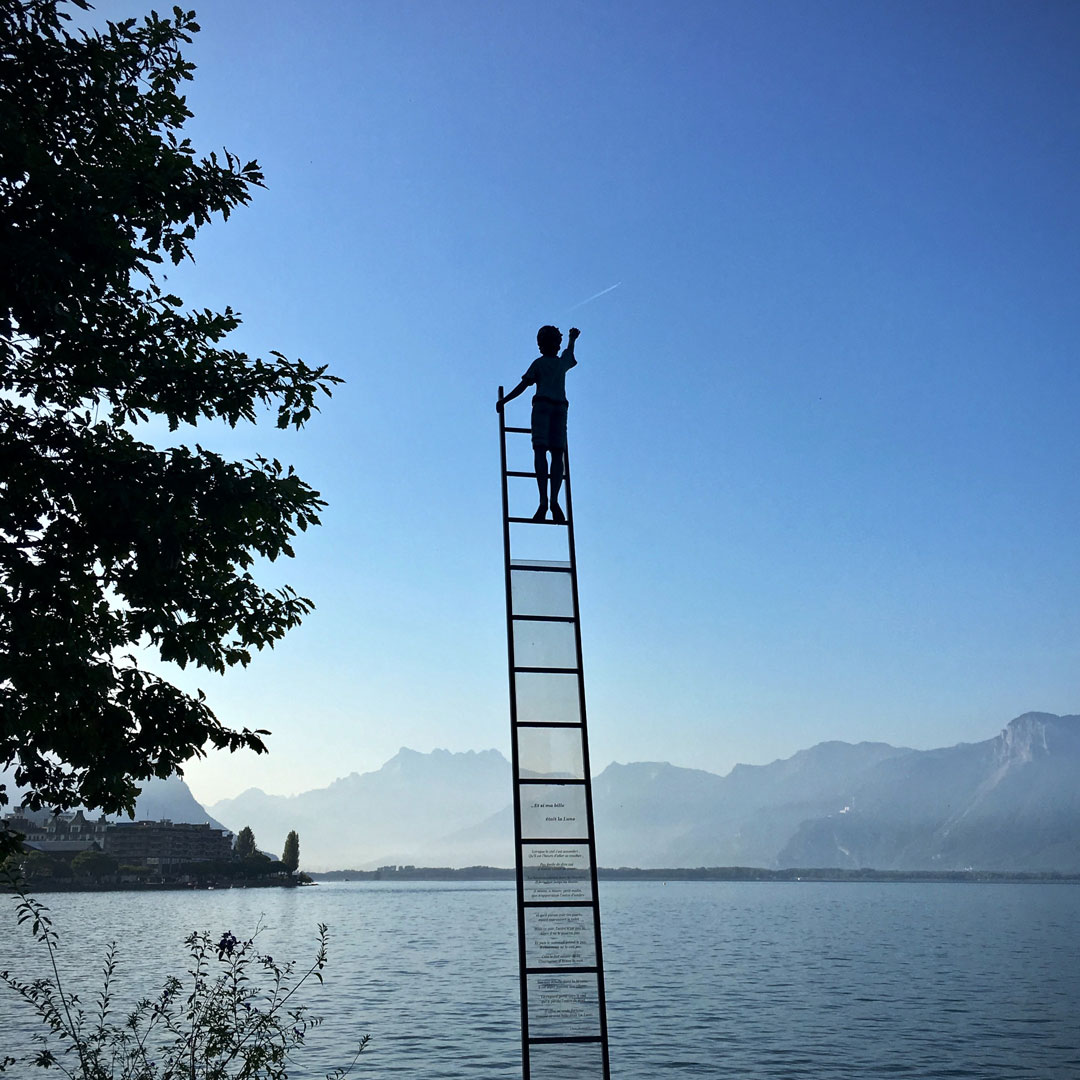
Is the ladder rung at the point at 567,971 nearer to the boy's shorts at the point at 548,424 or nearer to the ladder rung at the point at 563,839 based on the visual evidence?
the ladder rung at the point at 563,839

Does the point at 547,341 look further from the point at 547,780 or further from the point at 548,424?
the point at 547,780

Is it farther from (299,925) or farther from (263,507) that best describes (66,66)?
(299,925)

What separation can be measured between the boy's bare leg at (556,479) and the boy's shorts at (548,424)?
77 millimetres

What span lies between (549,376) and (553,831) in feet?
13.6

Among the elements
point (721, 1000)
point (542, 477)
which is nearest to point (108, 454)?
point (542, 477)

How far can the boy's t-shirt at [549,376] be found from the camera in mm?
9219

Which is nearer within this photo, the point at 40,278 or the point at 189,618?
the point at 40,278

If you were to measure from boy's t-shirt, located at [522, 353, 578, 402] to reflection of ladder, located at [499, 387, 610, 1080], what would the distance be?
137 cm

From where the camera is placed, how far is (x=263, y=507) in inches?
329

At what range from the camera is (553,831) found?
7711 mm

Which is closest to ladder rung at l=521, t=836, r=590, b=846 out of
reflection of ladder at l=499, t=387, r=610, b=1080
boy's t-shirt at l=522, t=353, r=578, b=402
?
reflection of ladder at l=499, t=387, r=610, b=1080

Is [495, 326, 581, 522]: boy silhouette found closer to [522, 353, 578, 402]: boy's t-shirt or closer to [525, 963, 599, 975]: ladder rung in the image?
[522, 353, 578, 402]: boy's t-shirt

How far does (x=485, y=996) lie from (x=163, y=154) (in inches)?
1762

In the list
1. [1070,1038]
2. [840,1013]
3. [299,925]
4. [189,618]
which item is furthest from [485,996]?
[299,925]
